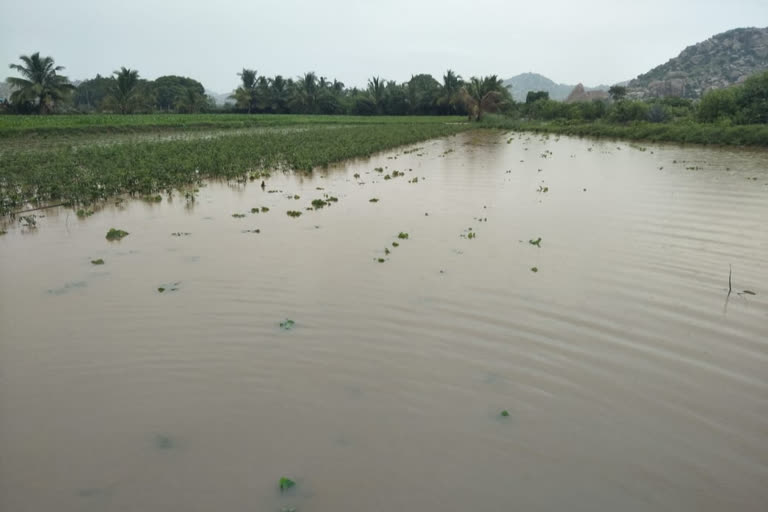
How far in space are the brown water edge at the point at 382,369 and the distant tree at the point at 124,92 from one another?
40.9 metres

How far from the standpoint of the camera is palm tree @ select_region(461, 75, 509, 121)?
1993 inches

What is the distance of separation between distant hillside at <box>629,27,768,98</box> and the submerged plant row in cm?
9593

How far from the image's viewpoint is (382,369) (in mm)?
3881

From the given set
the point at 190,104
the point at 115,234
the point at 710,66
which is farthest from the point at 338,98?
the point at 710,66

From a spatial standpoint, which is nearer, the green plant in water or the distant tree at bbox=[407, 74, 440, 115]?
the green plant in water

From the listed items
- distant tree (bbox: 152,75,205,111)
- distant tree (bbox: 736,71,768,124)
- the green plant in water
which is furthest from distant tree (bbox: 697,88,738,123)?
distant tree (bbox: 152,75,205,111)

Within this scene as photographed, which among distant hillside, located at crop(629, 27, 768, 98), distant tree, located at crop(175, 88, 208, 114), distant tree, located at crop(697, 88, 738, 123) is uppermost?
distant hillside, located at crop(629, 27, 768, 98)

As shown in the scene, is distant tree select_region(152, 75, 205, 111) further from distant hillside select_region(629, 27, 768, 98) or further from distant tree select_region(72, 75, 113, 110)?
distant hillside select_region(629, 27, 768, 98)

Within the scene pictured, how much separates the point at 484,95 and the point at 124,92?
33.5 m

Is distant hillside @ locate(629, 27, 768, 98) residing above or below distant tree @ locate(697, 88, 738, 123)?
above

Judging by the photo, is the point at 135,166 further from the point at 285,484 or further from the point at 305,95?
the point at 305,95

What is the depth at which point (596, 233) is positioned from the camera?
7910mm

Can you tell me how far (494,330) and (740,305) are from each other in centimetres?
270

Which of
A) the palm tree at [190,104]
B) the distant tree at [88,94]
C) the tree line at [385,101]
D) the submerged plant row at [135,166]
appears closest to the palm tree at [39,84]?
the tree line at [385,101]
